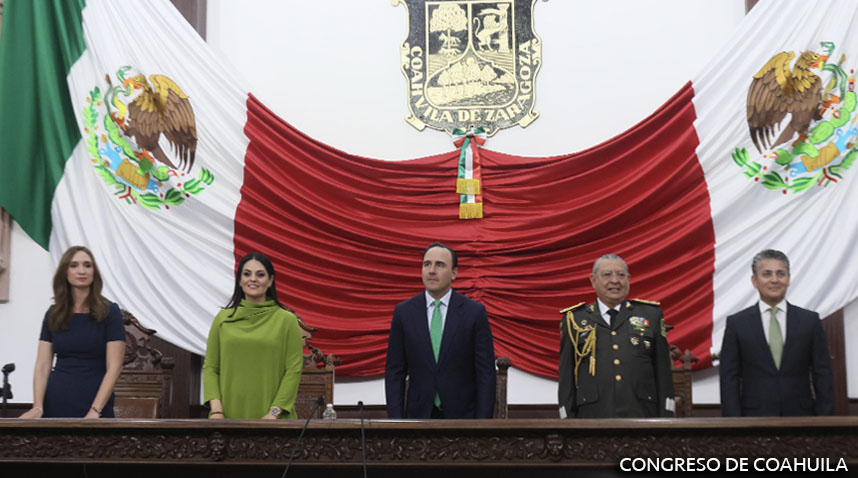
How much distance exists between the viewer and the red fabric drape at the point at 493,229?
4523 mm

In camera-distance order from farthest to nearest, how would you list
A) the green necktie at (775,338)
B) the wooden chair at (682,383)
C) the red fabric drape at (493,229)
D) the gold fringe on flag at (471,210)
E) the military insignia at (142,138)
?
1. the military insignia at (142,138)
2. the gold fringe on flag at (471,210)
3. the red fabric drape at (493,229)
4. the wooden chair at (682,383)
5. the green necktie at (775,338)

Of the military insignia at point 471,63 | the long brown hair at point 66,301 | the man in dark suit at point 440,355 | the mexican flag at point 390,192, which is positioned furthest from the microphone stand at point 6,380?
the military insignia at point 471,63

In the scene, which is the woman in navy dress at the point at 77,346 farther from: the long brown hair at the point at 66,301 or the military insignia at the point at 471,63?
the military insignia at the point at 471,63

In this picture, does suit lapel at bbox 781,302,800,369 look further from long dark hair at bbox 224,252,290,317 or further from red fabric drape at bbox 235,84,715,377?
long dark hair at bbox 224,252,290,317

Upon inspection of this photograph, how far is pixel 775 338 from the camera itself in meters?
3.25

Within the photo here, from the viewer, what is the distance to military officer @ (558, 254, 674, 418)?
3109 mm

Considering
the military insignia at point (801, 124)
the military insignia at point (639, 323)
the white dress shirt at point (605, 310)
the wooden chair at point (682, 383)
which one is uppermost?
the military insignia at point (801, 124)

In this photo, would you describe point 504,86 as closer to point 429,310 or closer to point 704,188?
point 704,188

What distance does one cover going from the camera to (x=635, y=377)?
3121mm

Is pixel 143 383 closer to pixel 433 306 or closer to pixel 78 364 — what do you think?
pixel 78 364

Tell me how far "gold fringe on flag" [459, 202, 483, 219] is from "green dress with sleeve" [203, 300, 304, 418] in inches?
64.6

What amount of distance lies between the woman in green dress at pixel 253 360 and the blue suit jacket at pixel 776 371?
1607mm

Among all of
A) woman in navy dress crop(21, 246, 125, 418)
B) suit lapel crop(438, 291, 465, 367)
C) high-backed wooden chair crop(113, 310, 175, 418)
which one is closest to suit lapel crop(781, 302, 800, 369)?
suit lapel crop(438, 291, 465, 367)

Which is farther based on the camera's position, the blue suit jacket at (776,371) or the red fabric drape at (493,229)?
the red fabric drape at (493,229)
